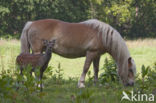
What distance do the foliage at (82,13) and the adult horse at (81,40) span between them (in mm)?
33275

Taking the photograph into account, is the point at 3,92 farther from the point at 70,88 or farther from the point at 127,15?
the point at 127,15

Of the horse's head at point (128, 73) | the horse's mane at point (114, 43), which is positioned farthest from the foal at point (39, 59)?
the horse's head at point (128, 73)

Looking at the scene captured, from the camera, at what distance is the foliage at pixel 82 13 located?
43.5 metres

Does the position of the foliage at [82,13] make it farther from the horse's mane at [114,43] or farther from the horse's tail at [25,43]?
the horse's mane at [114,43]

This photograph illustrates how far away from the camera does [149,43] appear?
2778cm

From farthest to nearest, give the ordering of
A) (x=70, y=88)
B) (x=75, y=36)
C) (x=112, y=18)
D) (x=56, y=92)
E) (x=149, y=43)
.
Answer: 1. (x=112, y=18)
2. (x=149, y=43)
3. (x=75, y=36)
4. (x=70, y=88)
5. (x=56, y=92)

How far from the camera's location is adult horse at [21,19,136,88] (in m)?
8.49

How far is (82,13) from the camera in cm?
4888

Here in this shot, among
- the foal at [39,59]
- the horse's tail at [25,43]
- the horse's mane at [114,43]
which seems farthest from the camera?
the horse's tail at [25,43]

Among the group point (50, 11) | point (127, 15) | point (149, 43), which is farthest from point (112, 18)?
point (149, 43)

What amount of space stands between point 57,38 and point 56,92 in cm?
197

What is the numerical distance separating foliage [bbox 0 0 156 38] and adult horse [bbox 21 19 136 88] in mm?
33275

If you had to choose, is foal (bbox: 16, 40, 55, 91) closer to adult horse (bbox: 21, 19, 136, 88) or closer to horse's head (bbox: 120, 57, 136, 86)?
adult horse (bbox: 21, 19, 136, 88)

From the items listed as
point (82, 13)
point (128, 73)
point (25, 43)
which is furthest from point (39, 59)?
point (82, 13)
